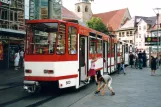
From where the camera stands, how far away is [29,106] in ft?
33.7

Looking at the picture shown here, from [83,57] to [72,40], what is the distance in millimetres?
1779

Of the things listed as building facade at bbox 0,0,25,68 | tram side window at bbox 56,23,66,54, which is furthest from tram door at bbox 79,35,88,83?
building facade at bbox 0,0,25,68

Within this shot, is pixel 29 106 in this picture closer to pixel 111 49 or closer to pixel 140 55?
pixel 111 49

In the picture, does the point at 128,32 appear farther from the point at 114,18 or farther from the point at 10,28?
the point at 10,28

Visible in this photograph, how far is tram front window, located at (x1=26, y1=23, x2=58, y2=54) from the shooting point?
40.4 feet

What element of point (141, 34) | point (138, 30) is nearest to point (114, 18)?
point (138, 30)

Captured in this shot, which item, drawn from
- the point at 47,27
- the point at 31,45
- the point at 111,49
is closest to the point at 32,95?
the point at 31,45

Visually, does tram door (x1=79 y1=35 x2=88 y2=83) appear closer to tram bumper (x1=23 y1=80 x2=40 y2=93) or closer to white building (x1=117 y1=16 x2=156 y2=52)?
tram bumper (x1=23 y1=80 x2=40 y2=93)

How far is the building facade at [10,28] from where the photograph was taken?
30.6 meters

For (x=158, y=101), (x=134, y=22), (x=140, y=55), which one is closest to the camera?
(x=158, y=101)

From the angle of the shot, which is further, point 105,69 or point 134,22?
point 134,22

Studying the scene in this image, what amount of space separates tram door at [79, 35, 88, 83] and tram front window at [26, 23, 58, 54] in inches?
75.7

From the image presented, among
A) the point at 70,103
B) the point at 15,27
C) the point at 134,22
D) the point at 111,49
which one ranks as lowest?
the point at 70,103

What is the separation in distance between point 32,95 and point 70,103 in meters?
2.46
